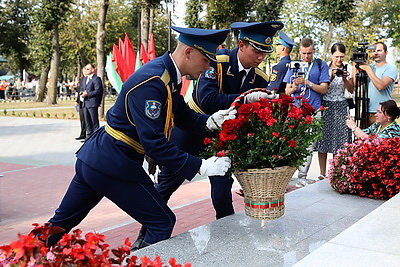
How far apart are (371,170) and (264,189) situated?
103 inches

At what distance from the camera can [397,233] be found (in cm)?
322

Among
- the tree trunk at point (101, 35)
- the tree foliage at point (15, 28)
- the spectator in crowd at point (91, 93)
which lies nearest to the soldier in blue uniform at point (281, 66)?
the spectator in crowd at point (91, 93)

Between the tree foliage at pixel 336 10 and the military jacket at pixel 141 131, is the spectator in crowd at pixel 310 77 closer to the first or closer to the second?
the military jacket at pixel 141 131

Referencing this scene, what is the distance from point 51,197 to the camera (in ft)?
22.1

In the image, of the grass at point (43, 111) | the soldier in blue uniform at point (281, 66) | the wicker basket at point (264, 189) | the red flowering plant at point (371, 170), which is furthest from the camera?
the grass at point (43, 111)

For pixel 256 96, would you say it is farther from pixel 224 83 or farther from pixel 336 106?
pixel 336 106

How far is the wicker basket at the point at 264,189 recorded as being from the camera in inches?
132

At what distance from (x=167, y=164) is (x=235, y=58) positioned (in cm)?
152

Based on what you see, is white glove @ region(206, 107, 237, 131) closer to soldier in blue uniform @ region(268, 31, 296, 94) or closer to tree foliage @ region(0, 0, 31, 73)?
soldier in blue uniform @ region(268, 31, 296, 94)

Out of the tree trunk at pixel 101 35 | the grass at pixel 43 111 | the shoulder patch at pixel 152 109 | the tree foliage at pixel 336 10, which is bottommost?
the grass at pixel 43 111

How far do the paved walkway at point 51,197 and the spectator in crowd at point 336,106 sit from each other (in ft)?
3.78

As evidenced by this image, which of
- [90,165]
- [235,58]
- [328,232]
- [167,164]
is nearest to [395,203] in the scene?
[328,232]

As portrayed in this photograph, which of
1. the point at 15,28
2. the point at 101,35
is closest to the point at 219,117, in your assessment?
the point at 101,35

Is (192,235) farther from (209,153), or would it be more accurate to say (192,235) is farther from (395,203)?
(395,203)
